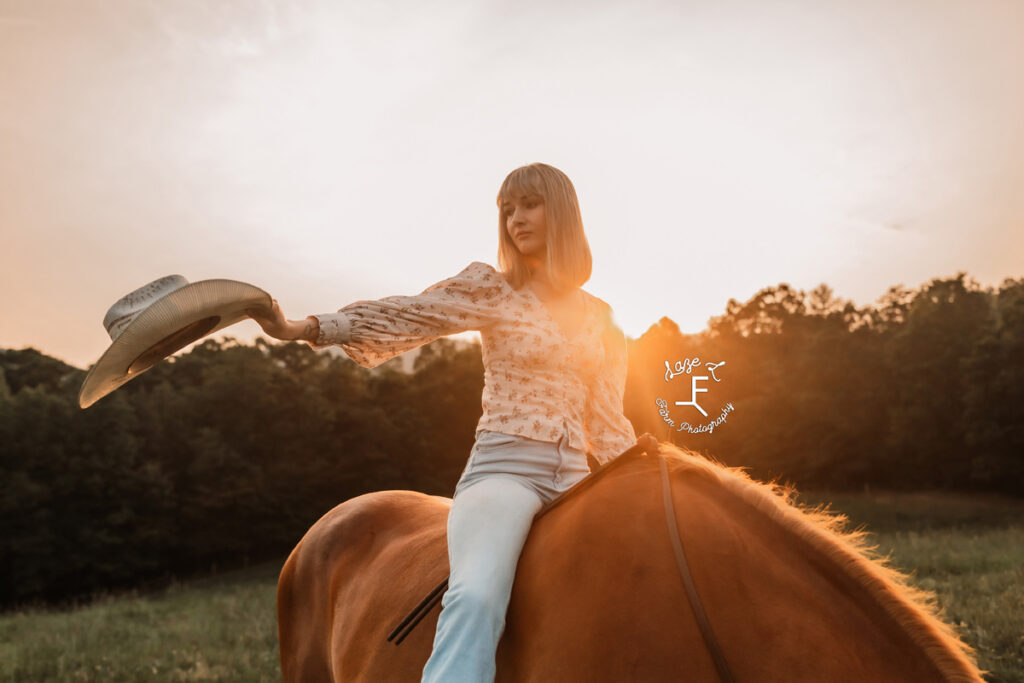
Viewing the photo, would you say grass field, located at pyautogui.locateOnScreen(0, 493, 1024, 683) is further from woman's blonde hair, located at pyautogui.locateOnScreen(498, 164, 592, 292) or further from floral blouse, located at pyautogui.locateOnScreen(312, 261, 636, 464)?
woman's blonde hair, located at pyautogui.locateOnScreen(498, 164, 592, 292)

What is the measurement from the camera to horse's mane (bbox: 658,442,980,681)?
159 centimetres

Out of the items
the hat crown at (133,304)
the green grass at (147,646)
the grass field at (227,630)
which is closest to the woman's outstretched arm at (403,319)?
the hat crown at (133,304)

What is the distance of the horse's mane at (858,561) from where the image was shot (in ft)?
5.22

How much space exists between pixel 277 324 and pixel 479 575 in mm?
1046

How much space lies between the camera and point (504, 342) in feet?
8.52

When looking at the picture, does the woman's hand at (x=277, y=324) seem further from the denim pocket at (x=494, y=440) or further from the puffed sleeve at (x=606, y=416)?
the puffed sleeve at (x=606, y=416)

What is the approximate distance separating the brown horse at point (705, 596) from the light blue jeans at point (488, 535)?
0.10 meters

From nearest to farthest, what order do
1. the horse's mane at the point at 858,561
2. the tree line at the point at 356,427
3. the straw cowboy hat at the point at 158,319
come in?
the horse's mane at the point at 858,561, the straw cowboy hat at the point at 158,319, the tree line at the point at 356,427

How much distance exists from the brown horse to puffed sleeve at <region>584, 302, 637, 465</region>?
20.5 inches

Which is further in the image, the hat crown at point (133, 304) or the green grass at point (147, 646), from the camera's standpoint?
the green grass at point (147, 646)

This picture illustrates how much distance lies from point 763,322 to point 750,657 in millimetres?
58033

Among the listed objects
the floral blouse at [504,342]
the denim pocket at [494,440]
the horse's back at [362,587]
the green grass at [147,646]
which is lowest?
the green grass at [147,646]

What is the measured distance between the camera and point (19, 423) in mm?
40125

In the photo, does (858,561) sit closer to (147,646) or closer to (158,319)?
(158,319)
